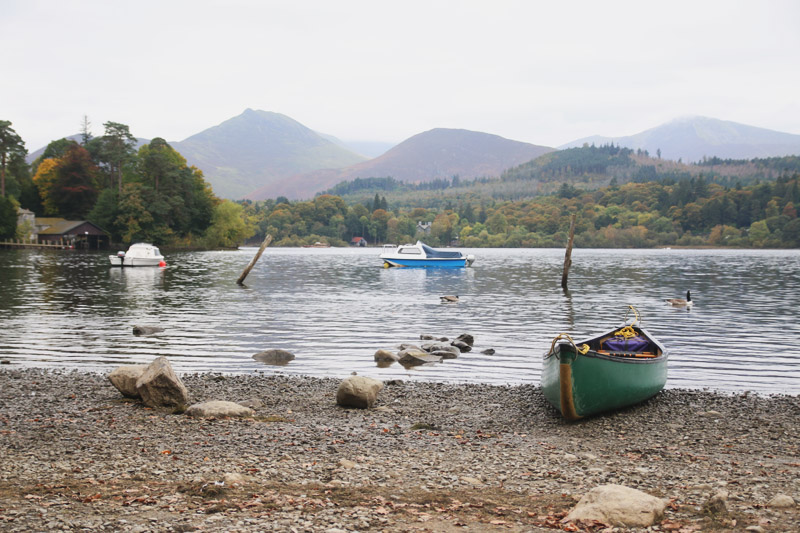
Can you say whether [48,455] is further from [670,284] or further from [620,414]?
[670,284]

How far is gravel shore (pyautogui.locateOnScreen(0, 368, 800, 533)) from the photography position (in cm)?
809

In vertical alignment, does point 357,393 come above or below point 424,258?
below

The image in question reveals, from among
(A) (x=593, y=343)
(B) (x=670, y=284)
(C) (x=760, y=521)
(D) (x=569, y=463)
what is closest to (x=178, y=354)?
(A) (x=593, y=343)

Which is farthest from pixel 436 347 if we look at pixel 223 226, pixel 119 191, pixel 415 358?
pixel 223 226

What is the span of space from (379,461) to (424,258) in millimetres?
84610

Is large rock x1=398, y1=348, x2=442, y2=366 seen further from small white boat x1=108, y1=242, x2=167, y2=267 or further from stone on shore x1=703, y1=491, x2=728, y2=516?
small white boat x1=108, y1=242, x2=167, y2=267

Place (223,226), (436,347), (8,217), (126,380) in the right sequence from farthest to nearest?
(223,226)
(8,217)
(436,347)
(126,380)

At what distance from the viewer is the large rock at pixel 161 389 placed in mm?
14508

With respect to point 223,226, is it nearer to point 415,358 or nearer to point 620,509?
point 415,358

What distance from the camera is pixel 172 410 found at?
1416 centimetres

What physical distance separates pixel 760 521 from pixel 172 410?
11343 millimetres

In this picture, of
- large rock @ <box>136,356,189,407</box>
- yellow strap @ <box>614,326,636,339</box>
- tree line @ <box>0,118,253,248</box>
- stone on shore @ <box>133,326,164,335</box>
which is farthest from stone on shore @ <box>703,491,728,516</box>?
tree line @ <box>0,118,253,248</box>

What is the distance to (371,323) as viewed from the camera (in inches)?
1299

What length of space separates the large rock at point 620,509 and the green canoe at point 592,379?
533 centimetres
